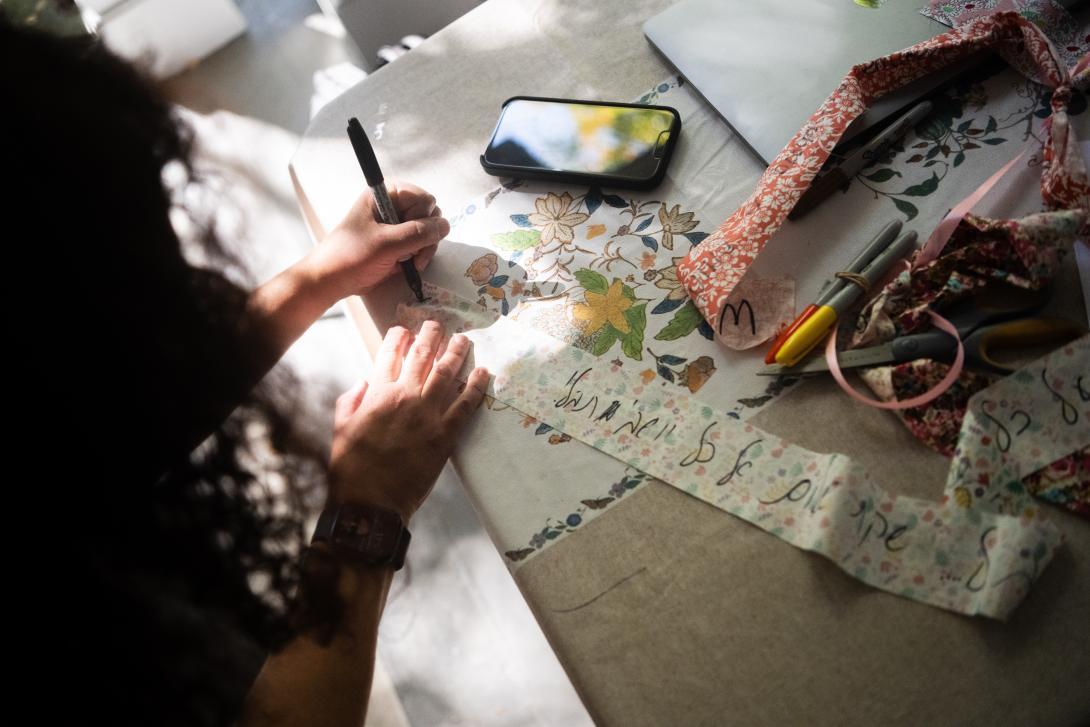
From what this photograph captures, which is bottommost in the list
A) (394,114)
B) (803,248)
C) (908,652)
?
(908,652)

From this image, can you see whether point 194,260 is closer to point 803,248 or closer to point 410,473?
point 410,473

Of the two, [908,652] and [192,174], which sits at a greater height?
[192,174]

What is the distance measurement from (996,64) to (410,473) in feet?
2.20

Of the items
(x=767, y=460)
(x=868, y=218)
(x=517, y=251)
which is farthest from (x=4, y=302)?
(x=868, y=218)

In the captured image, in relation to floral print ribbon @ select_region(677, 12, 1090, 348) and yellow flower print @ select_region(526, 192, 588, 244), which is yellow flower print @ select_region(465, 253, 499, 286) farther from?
floral print ribbon @ select_region(677, 12, 1090, 348)

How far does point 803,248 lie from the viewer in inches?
25.8

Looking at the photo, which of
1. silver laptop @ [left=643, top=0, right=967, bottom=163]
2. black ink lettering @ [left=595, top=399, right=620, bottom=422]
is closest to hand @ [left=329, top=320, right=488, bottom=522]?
black ink lettering @ [left=595, top=399, right=620, bottom=422]

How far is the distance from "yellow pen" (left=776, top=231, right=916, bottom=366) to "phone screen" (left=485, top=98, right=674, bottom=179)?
0.73ft

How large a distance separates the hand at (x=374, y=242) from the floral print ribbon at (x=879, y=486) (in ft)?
0.69

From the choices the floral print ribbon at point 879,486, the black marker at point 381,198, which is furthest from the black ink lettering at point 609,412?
the black marker at point 381,198

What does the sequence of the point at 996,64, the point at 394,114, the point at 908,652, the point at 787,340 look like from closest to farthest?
the point at 908,652 < the point at 787,340 < the point at 996,64 < the point at 394,114

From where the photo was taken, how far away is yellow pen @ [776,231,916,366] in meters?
0.58

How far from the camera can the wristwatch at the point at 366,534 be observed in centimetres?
64

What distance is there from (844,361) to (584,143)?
342 mm
